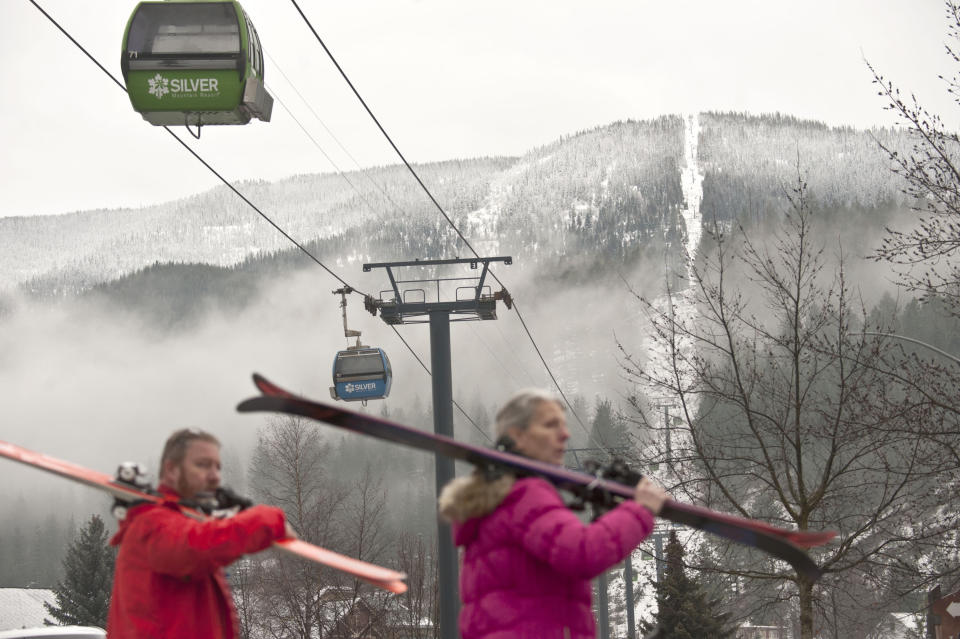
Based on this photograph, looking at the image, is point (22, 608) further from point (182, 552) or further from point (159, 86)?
point (182, 552)

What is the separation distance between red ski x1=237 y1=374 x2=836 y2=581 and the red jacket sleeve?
1.31 feet

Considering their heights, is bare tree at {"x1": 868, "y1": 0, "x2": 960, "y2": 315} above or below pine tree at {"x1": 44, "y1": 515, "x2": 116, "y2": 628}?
above

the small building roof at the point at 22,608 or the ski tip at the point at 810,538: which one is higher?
the ski tip at the point at 810,538

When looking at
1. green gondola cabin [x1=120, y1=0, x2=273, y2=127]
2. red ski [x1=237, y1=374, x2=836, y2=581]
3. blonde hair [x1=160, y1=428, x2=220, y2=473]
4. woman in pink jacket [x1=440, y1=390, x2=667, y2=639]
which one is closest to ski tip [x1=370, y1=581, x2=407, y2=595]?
woman in pink jacket [x1=440, y1=390, x2=667, y2=639]

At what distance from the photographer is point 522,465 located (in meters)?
3.85

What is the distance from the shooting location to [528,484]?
12.6 feet

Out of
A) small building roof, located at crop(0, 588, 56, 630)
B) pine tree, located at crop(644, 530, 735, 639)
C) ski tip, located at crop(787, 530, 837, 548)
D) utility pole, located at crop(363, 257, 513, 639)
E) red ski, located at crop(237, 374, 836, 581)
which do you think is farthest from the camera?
small building roof, located at crop(0, 588, 56, 630)

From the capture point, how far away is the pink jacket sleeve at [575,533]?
142 inches

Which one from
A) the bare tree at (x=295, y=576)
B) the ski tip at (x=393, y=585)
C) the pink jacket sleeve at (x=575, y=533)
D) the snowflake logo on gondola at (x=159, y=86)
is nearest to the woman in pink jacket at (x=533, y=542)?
the pink jacket sleeve at (x=575, y=533)

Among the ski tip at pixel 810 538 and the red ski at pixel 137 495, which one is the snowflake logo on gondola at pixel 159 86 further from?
the ski tip at pixel 810 538

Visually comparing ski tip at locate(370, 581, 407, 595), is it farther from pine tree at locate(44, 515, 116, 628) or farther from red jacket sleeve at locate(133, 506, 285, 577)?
pine tree at locate(44, 515, 116, 628)

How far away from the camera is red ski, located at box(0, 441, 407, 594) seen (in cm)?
425

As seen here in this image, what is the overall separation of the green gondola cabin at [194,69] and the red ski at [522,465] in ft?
33.6

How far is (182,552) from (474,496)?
41.1 inches
